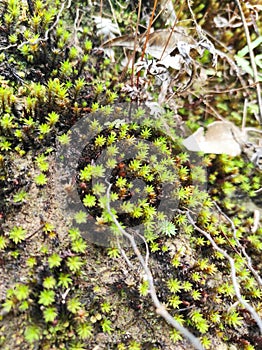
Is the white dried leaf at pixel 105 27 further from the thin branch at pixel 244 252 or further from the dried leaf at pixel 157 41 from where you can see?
the thin branch at pixel 244 252

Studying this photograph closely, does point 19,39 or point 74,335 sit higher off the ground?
point 19,39

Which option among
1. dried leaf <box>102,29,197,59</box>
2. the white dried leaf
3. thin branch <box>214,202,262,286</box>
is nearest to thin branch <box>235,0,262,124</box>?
dried leaf <box>102,29,197,59</box>

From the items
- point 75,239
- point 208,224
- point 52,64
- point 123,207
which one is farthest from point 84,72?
point 208,224

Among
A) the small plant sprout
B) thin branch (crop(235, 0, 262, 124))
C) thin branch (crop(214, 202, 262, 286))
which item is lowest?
thin branch (crop(214, 202, 262, 286))

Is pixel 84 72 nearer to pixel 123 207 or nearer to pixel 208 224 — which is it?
pixel 123 207

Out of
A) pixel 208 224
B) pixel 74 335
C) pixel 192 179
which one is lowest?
pixel 74 335

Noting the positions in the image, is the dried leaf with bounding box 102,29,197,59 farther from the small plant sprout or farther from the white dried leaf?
the small plant sprout

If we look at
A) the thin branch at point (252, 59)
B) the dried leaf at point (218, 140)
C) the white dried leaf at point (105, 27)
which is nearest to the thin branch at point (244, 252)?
the dried leaf at point (218, 140)

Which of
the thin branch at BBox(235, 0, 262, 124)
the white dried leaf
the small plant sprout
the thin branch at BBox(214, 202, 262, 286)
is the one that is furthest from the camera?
the thin branch at BBox(235, 0, 262, 124)

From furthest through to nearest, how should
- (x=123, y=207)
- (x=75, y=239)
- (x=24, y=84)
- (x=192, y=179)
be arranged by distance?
(x=192, y=179), (x=24, y=84), (x=123, y=207), (x=75, y=239)

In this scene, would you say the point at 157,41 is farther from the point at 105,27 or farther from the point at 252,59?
the point at 252,59

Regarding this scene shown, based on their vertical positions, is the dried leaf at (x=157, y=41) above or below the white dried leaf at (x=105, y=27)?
below
